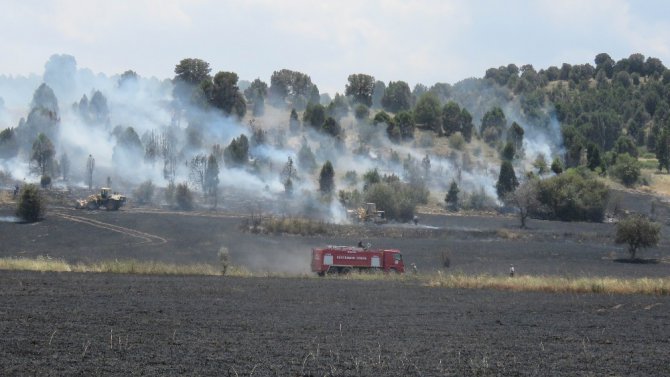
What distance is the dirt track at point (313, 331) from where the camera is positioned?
1720 centimetres

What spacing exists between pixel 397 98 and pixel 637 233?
100 meters

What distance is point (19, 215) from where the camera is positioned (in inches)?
2534

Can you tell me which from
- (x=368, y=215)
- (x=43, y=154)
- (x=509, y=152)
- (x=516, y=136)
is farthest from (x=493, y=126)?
(x=43, y=154)

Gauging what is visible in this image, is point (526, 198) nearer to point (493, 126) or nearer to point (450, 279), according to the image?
point (450, 279)

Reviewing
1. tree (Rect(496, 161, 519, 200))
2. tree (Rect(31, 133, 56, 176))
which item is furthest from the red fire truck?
Result: tree (Rect(31, 133, 56, 176))

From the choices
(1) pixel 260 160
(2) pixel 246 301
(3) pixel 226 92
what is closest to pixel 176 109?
(3) pixel 226 92

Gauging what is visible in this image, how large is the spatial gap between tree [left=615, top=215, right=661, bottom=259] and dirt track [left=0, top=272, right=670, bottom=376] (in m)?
23.3

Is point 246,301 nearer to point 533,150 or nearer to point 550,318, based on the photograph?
point 550,318

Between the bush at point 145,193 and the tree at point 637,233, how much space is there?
44.6 meters

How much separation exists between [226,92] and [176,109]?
7290mm

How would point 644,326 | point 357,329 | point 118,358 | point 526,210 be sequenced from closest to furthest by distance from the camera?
point 118,358 → point 357,329 → point 644,326 → point 526,210

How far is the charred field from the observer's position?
1736 centimetres

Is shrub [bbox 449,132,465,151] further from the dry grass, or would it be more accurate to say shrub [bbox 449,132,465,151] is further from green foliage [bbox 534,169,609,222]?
the dry grass

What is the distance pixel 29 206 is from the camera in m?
63.7
